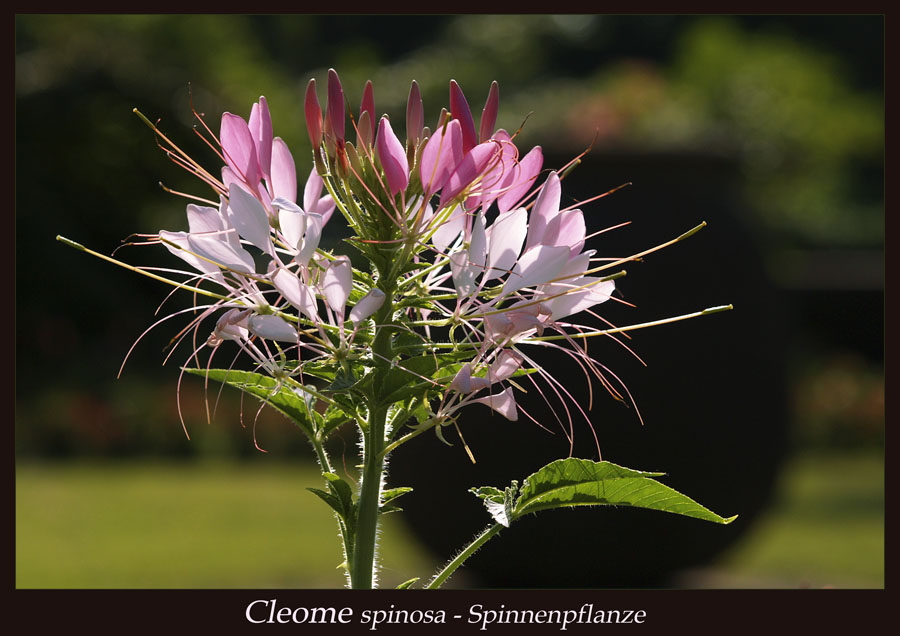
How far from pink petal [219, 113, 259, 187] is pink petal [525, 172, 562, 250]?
0.23 m

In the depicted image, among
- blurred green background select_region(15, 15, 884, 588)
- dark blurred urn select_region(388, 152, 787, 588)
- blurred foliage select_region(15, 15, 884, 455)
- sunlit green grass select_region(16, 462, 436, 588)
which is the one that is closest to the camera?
dark blurred urn select_region(388, 152, 787, 588)

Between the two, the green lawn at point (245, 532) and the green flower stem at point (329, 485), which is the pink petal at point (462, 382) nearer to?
the green flower stem at point (329, 485)

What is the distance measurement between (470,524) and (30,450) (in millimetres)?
3796

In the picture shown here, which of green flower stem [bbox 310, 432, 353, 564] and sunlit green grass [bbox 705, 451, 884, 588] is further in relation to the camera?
sunlit green grass [bbox 705, 451, 884, 588]

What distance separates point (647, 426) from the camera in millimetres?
3090

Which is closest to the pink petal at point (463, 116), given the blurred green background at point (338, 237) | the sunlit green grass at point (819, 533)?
the blurred green background at point (338, 237)

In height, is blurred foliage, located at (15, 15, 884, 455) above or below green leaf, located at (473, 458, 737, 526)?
above

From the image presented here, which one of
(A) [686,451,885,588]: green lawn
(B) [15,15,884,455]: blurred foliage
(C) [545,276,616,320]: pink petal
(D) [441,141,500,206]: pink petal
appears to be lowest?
(A) [686,451,885,588]: green lawn

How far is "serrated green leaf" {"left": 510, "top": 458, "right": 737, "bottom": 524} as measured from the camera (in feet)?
2.56

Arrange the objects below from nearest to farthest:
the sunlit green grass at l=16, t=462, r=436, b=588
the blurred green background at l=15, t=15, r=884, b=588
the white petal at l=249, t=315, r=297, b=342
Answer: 1. the white petal at l=249, t=315, r=297, b=342
2. the blurred green background at l=15, t=15, r=884, b=588
3. the sunlit green grass at l=16, t=462, r=436, b=588

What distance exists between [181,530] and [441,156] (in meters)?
4.44

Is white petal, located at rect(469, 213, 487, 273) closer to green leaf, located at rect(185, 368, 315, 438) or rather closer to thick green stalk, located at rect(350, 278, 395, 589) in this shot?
thick green stalk, located at rect(350, 278, 395, 589)

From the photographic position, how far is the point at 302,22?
1094 centimetres

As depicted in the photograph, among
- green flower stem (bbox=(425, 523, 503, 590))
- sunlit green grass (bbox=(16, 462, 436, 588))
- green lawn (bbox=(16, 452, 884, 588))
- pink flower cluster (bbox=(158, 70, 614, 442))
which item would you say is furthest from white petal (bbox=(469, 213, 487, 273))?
sunlit green grass (bbox=(16, 462, 436, 588))
